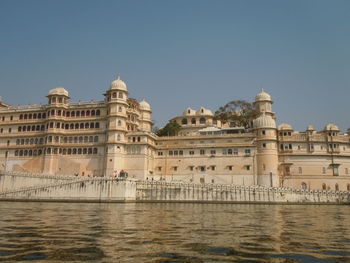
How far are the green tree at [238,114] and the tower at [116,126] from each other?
81.4 feet

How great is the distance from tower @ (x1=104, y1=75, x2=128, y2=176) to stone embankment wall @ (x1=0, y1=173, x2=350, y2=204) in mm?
7165

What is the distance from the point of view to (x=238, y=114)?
72.7 m

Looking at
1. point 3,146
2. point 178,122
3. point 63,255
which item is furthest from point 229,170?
point 63,255

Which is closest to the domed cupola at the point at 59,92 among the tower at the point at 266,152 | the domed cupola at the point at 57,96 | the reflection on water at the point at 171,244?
the domed cupola at the point at 57,96

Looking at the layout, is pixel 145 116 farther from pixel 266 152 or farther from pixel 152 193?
pixel 266 152

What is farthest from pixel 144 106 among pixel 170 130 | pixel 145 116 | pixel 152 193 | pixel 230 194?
pixel 230 194

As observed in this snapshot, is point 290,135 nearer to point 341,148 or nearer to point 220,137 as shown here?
point 341,148

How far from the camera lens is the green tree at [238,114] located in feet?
228

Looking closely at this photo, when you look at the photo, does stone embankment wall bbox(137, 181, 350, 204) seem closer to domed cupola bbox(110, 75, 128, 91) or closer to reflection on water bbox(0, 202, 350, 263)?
domed cupola bbox(110, 75, 128, 91)

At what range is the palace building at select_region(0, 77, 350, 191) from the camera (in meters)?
54.7

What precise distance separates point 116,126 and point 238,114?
2942 cm

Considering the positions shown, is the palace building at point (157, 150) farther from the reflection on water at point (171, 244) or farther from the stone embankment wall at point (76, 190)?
the reflection on water at point (171, 244)

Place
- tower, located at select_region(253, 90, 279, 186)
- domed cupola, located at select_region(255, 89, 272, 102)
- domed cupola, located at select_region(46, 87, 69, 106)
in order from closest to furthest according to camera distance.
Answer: tower, located at select_region(253, 90, 279, 186)
domed cupola, located at select_region(46, 87, 69, 106)
domed cupola, located at select_region(255, 89, 272, 102)

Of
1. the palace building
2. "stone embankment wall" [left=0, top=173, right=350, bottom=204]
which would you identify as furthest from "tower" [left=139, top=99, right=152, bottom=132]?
"stone embankment wall" [left=0, top=173, right=350, bottom=204]
